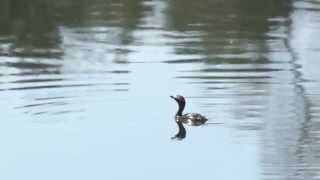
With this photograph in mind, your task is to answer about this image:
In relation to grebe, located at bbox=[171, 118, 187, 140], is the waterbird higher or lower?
higher

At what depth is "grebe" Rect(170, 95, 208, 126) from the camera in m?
15.7

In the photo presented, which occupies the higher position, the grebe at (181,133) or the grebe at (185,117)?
the grebe at (185,117)

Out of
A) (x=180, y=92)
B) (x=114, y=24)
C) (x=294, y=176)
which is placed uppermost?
(x=114, y=24)

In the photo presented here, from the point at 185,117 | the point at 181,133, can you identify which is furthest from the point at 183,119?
the point at 181,133

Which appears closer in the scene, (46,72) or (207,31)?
(46,72)

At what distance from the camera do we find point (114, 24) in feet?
84.2

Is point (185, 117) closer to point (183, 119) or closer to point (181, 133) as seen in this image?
point (183, 119)

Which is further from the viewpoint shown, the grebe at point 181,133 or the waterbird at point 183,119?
the waterbird at point 183,119

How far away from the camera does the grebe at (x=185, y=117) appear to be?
51.5 feet

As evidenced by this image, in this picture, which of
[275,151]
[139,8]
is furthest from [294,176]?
[139,8]

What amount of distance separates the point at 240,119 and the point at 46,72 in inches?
170

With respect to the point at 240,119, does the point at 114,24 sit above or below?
above

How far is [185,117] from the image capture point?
52.3 feet

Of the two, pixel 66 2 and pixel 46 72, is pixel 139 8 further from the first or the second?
pixel 46 72
